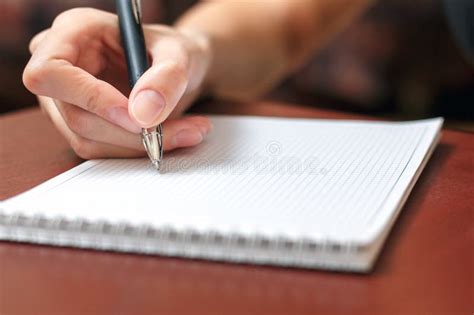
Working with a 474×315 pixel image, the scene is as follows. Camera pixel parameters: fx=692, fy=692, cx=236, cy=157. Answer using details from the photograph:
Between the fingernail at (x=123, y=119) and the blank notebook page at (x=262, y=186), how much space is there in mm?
23

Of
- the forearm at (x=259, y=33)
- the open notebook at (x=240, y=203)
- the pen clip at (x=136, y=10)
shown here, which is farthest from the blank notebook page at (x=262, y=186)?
the forearm at (x=259, y=33)

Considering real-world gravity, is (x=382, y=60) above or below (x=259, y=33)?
below

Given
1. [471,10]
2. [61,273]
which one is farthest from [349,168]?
[471,10]

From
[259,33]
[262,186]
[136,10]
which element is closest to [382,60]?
[259,33]

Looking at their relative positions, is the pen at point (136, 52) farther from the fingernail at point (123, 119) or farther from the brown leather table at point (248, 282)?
the brown leather table at point (248, 282)

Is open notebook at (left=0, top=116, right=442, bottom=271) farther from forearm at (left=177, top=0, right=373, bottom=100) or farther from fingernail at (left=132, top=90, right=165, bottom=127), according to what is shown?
forearm at (left=177, top=0, right=373, bottom=100)

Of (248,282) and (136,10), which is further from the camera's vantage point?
(136,10)

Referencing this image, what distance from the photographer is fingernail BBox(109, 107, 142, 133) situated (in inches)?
17.6

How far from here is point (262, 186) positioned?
15.6 inches

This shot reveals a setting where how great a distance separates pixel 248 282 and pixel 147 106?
15 cm

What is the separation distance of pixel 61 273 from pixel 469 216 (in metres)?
0.22

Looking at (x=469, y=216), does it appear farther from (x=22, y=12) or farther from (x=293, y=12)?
(x=22, y=12)

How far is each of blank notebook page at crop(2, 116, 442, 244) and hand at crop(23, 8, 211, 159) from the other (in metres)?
0.02

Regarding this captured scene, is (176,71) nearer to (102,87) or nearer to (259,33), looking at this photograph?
(102,87)
